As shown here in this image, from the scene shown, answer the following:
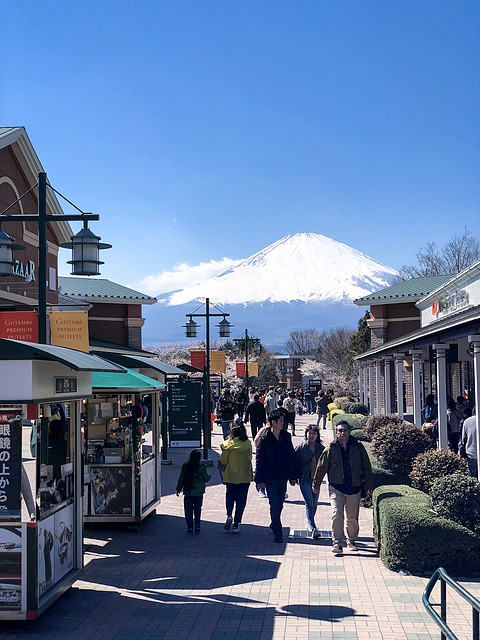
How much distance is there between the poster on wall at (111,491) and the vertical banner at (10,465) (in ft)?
15.5

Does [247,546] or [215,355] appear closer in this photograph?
[247,546]

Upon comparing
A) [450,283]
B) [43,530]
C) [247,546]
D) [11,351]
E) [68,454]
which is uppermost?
[450,283]

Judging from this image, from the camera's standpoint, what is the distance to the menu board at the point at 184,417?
869 inches

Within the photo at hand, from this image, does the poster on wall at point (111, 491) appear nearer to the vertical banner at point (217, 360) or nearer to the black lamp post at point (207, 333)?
the black lamp post at point (207, 333)

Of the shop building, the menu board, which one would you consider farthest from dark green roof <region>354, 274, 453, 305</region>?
the menu board

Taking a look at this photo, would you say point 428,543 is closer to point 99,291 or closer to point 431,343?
point 431,343

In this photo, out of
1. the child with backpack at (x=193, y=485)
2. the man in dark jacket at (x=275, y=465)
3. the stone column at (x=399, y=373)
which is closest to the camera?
the man in dark jacket at (x=275, y=465)

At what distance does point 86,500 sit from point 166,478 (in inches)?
269

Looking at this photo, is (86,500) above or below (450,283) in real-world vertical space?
below

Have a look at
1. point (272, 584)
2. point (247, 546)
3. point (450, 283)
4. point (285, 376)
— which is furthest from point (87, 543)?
point (285, 376)

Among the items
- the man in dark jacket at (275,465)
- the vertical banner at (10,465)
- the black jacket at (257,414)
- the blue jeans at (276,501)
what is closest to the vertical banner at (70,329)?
the man in dark jacket at (275,465)

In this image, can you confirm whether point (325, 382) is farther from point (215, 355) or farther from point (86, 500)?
point (86, 500)

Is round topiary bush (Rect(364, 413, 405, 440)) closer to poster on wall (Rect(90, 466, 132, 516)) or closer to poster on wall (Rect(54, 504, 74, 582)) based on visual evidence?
poster on wall (Rect(90, 466, 132, 516))

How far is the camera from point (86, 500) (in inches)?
476
